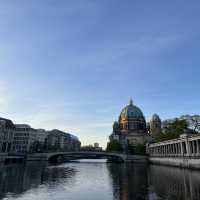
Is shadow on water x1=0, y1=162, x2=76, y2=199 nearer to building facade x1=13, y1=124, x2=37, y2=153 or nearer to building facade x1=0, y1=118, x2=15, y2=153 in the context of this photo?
building facade x1=0, y1=118, x2=15, y2=153

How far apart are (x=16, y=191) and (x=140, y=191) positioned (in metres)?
17.9

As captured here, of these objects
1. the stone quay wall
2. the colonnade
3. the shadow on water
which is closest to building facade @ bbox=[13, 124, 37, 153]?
the stone quay wall

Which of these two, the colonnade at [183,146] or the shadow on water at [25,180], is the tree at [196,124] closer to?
the colonnade at [183,146]

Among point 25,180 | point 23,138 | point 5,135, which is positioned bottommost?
point 25,180

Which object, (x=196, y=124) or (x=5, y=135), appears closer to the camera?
(x=196, y=124)

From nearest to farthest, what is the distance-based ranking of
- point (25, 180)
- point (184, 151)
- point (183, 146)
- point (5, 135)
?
point (25, 180) → point (184, 151) → point (183, 146) → point (5, 135)

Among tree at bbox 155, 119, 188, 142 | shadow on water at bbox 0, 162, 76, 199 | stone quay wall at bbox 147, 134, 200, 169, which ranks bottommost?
shadow on water at bbox 0, 162, 76, 199

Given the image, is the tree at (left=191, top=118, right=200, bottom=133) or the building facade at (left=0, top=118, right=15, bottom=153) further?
the building facade at (left=0, top=118, right=15, bottom=153)

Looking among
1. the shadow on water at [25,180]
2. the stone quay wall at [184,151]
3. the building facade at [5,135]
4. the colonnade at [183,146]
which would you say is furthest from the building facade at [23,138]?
the shadow on water at [25,180]

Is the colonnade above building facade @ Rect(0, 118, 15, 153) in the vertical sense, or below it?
below

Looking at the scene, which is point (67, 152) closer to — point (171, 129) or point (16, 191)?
point (171, 129)

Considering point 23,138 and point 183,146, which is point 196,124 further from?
point 23,138

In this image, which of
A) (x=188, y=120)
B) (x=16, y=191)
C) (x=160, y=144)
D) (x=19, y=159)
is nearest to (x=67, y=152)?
(x=19, y=159)

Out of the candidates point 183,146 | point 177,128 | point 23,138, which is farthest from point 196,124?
point 23,138
